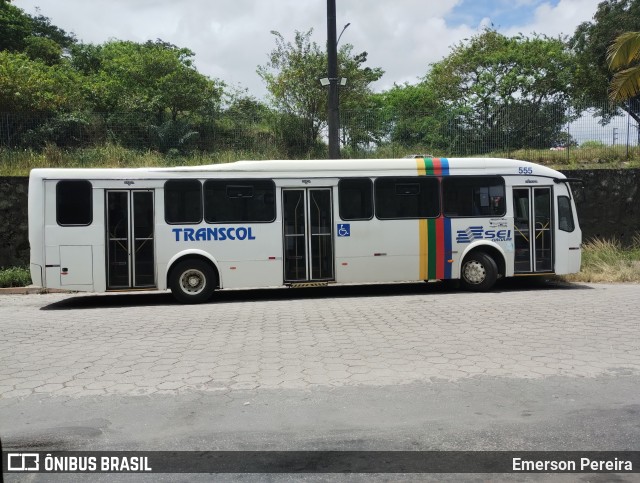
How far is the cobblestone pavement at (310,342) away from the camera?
21.8 feet

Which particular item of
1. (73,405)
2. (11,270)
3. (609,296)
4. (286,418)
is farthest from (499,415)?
(11,270)

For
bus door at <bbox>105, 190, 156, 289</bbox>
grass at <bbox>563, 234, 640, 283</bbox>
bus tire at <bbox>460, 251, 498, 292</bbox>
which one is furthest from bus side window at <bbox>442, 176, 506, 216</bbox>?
bus door at <bbox>105, 190, 156, 289</bbox>

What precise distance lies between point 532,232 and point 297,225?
5.32 meters

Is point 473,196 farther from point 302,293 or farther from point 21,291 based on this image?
point 21,291

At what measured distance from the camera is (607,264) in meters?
16.1

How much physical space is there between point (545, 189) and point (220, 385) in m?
10.4

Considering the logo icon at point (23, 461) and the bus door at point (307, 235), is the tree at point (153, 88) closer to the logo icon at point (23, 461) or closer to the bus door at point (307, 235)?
the bus door at point (307, 235)

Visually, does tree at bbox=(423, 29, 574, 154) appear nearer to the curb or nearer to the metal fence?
the metal fence

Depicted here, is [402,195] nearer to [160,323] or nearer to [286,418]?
[160,323]

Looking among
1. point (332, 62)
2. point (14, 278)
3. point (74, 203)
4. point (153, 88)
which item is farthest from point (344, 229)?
point (153, 88)

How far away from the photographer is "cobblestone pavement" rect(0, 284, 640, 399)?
261 inches

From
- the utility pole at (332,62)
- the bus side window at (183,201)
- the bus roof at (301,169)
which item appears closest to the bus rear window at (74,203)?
the bus roof at (301,169)

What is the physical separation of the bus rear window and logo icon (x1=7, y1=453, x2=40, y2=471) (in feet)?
28.2

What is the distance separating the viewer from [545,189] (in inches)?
563
